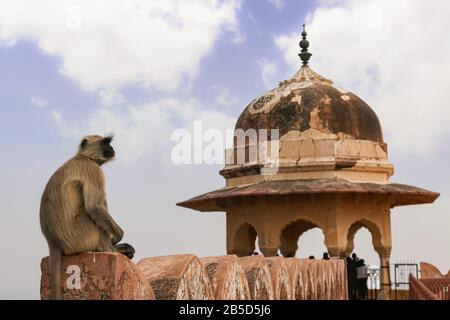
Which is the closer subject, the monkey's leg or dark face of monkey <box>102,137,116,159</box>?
the monkey's leg

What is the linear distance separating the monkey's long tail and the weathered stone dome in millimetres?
10894

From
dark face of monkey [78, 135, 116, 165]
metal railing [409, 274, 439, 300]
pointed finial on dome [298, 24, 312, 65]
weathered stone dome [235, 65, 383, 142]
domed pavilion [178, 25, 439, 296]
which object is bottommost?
metal railing [409, 274, 439, 300]

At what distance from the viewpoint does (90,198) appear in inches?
205

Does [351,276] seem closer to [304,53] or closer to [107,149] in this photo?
[304,53]

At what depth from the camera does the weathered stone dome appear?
1570 centimetres

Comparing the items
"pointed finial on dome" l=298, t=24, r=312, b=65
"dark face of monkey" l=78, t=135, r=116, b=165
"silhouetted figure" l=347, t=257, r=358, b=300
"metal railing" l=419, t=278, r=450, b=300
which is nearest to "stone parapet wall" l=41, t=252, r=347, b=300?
"dark face of monkey" l=78, t=135, r=116, b=165

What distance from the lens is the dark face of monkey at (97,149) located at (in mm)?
5645

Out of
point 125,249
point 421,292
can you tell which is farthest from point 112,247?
point 421,292

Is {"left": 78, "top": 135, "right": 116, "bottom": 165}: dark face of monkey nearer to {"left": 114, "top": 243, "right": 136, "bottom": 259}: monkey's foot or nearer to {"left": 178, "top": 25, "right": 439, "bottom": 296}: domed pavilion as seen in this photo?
{"left": 114, "top": 243, "right": 136, "bottom": 259}: monkey's foot

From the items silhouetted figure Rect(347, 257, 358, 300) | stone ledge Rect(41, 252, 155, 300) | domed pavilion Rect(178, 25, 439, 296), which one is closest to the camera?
stone ledge Rect(41, 252, 155, 300)

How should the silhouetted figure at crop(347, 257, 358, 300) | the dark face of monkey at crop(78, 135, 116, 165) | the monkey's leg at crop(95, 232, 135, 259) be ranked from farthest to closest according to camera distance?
the silhouetted figure at crop(347, 257, 358, 300) → the dark face of monkey at crop(78, 135, 116, 165) → the monkey's leg at crop(95, 232, 135, 259)

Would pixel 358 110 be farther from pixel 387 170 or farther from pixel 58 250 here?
pixel 58 250
